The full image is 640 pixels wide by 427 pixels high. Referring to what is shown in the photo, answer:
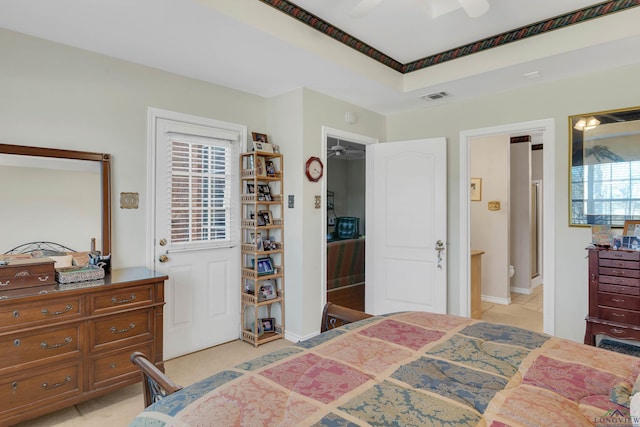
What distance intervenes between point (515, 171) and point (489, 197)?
31.4 inches

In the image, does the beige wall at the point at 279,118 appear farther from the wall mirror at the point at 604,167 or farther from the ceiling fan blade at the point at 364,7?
the ceiling fan blade at the point at 364,7

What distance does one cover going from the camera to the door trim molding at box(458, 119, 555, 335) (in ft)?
11.0

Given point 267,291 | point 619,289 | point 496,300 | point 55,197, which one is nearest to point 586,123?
point 619,289

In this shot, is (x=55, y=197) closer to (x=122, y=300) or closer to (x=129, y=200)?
(x=129, y=200)

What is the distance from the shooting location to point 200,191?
342cm

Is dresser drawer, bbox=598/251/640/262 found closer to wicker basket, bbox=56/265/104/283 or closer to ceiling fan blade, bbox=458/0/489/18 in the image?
ceiling fan blade, bbox=458/0/489/18

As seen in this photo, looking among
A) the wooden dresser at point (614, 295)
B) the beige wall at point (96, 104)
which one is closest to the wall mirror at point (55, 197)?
the beige wall at point (96, 104)

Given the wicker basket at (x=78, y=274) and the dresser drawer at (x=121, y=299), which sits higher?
the wicker basket at (x=78, y=274)

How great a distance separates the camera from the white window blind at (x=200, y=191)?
10.7 feet

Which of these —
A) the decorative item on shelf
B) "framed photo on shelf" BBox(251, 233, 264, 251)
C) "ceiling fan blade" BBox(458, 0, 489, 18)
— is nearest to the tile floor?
the decorative item on shelf

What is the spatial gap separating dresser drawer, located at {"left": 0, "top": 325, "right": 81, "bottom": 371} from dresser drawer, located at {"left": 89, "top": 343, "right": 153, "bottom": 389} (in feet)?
0.56

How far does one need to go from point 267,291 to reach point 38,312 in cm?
192

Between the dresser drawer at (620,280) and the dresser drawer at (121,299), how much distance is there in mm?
3411

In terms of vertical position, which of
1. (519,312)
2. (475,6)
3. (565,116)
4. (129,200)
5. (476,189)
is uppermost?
(475,6)
